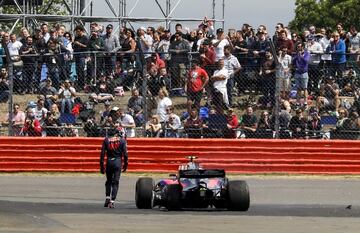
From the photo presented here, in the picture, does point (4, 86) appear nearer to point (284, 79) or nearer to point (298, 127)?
point (284, 79)

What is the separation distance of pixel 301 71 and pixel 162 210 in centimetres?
683

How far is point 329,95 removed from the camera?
840 inches

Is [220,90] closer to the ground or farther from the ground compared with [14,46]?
closer to the ground

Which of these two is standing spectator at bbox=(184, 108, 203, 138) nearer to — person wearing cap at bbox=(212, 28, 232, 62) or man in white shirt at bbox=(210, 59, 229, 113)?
man in white shirt at bbox=(210, 59, 229, 113)

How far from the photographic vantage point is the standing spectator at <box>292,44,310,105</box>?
21.4 metres

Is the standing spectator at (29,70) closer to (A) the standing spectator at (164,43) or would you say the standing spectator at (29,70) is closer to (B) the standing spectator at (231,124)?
(A) the standing spectator at (164,43)

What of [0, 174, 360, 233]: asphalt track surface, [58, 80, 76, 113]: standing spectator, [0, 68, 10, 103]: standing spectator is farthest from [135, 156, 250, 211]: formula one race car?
[0, 68, 10, 103]: standing spectator

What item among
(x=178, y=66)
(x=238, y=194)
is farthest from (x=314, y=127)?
(x=238, y=194)

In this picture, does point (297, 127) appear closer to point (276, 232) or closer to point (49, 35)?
point (49, 35)

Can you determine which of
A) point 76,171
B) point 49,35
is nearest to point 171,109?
point 76,171

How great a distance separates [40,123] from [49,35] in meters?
3.22

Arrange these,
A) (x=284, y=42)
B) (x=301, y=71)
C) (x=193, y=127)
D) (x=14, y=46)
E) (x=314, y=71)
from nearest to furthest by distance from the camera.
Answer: (x=314, y=71) → (x=301, y=71) → (x=193, y=127) → (x=284, y=42) → (x=14, y=46)

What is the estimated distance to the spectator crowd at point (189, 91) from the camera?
21453 millimetres

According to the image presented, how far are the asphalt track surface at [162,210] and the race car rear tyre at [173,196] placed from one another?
18cm
